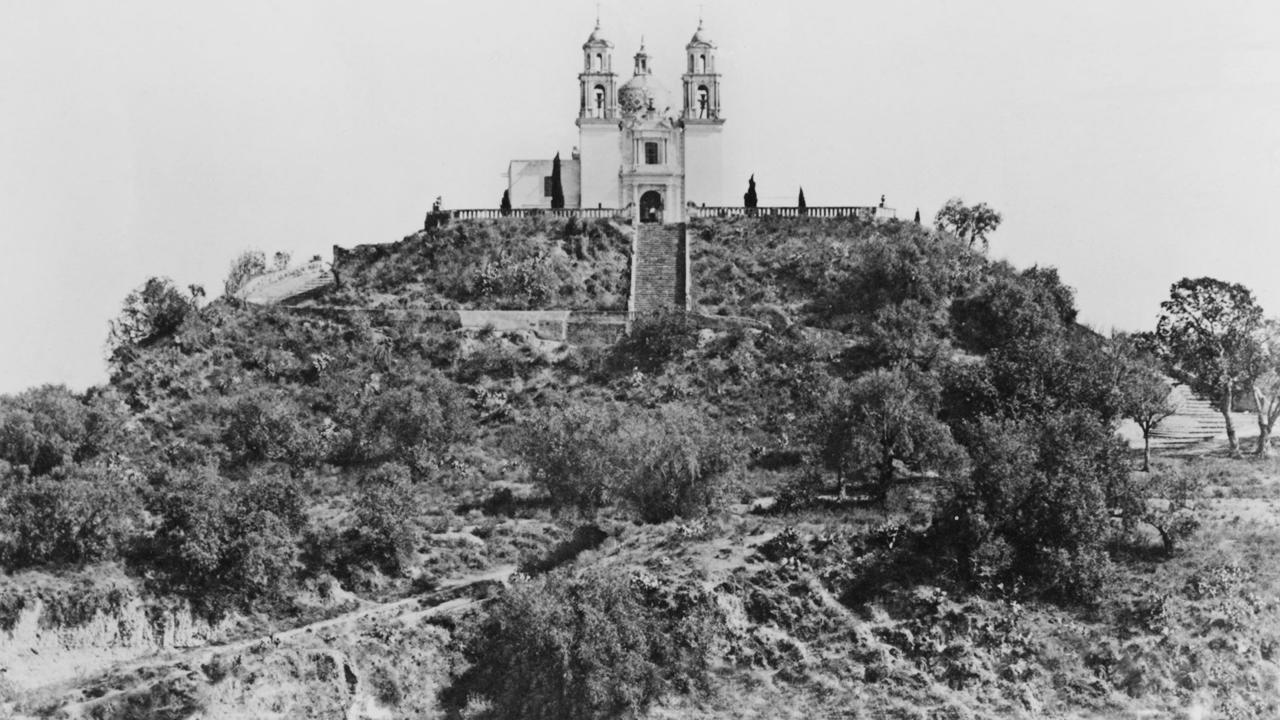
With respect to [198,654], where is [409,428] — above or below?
above

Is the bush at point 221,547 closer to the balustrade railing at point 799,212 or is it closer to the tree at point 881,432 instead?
the tree at point 881,432

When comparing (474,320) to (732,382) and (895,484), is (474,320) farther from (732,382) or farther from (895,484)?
(895,484)

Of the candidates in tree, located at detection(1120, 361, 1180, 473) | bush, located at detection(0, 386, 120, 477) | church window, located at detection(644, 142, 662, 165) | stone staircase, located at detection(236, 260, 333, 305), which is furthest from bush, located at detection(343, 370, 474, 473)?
tree, located at detection(1120, 361, 1180, 473)

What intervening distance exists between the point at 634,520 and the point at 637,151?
29108 millimetres

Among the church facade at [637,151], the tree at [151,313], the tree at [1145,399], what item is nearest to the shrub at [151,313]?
the tree at [151,313]

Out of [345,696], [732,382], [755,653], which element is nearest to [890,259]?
[732,382]

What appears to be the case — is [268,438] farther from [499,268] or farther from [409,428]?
[499,268]

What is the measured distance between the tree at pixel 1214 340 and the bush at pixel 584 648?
78.4 ft

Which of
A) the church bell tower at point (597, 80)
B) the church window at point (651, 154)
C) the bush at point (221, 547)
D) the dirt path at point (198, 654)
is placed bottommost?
the dirt path at point (198, 654)

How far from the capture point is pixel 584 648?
141 feet

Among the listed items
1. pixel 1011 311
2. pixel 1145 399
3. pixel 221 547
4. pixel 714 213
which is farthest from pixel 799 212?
pixel 221 547

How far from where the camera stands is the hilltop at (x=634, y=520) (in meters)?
44.0

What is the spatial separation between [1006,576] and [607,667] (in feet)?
41.8

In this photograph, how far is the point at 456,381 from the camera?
65.7m
